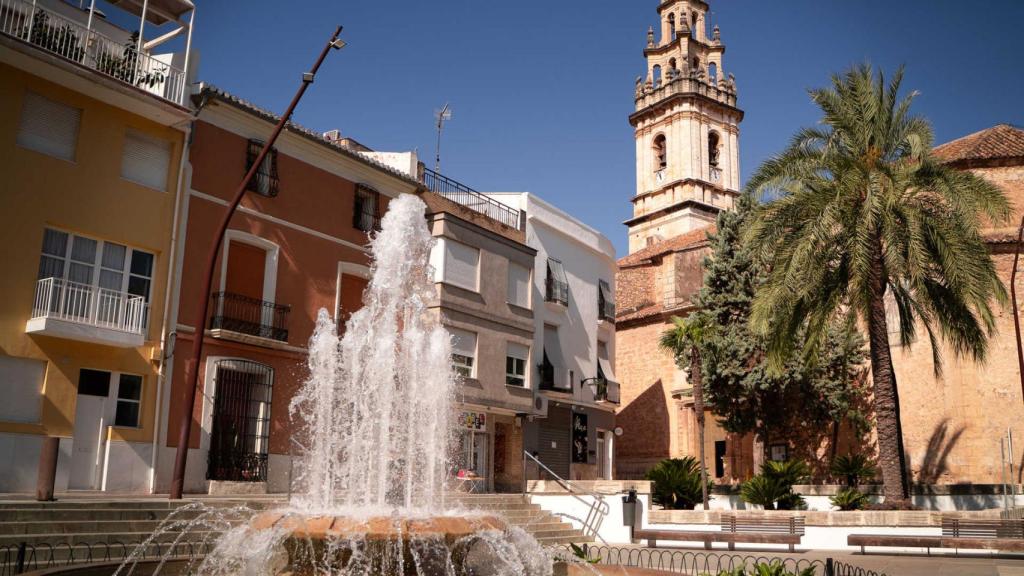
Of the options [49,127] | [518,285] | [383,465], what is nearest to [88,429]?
[49,127]

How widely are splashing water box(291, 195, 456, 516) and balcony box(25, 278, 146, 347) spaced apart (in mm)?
3497

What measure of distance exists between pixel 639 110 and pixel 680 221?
833cm

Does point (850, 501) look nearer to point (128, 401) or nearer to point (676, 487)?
point (676, 487)

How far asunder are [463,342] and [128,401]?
8.58m

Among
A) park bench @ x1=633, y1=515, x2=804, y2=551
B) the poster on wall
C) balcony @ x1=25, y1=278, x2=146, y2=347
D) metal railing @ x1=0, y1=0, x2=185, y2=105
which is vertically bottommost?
park bench @ x1=633, y1=515, x2=804, y2=551

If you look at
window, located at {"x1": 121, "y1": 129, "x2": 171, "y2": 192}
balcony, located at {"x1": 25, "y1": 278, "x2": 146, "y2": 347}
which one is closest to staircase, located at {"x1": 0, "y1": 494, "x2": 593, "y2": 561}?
balcony, located at {"x1": 25, "y1": 278, "x2": 146, "y2": 347}

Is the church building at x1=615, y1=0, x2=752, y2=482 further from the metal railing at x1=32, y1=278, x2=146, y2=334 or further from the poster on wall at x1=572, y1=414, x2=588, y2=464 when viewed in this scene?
the metal railing at x1=32, y1=278, x2=146, y2=334

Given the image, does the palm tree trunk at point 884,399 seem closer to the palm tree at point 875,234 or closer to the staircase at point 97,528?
the palm tree at point 875,234

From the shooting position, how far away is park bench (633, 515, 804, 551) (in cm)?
1512

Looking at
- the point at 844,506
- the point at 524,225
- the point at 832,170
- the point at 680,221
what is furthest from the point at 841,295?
the point at 680,221

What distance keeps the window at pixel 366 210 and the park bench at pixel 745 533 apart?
389 inches

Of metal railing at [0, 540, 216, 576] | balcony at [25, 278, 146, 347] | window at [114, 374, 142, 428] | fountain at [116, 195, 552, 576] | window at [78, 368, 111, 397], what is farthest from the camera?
window at [114, 374, 142, 428]

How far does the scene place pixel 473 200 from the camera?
24.6m

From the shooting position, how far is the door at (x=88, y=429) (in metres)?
14.8
